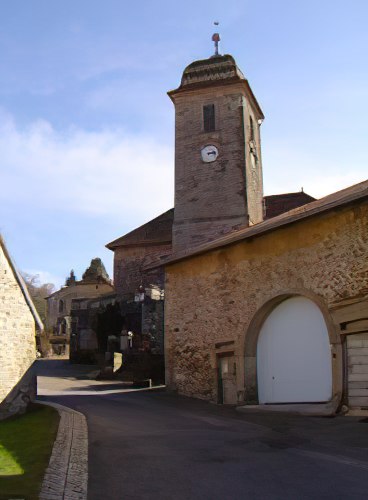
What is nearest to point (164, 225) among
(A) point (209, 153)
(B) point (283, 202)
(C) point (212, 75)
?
(B) point (283, 202)

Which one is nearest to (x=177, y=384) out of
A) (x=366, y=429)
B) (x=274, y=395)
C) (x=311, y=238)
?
(x=274, y=395)

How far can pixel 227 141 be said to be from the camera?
2881 cm

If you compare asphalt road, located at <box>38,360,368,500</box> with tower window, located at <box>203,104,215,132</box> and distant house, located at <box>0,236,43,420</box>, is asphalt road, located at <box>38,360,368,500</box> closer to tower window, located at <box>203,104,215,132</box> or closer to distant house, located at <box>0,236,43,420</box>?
distant house, located at <box>0,236,43,420</box>

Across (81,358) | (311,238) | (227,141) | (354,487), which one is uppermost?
(227,141)

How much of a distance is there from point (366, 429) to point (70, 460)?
17.6 feet

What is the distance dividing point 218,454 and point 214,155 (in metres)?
21.7

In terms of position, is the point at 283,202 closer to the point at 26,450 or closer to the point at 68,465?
the point at 26,450

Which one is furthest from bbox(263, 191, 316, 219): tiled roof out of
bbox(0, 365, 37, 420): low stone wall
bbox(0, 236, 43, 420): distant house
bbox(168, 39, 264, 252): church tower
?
bbox(0, 365, 37, 420): low stone wall

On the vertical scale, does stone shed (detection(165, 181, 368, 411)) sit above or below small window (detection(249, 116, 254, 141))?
below

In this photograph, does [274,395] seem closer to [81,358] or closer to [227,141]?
[227,141]

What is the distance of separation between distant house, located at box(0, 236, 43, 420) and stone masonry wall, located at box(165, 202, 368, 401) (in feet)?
13.8

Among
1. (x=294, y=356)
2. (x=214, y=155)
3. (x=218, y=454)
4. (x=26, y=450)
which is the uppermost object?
(x=214, y=155)

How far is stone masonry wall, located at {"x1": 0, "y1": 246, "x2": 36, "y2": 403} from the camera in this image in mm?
14305

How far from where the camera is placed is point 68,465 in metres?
7.36
